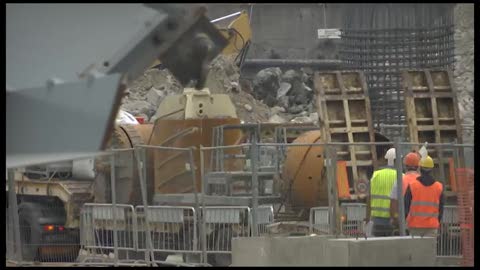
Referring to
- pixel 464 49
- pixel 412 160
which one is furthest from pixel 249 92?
pixel 412 160

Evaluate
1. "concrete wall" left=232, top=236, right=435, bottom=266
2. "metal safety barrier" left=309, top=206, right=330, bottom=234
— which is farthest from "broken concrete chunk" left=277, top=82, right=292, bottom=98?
"concrete wall" left=232, top=236, right=435, bottom=266

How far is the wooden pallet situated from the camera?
1386cm

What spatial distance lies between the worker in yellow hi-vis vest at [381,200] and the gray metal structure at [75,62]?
7.52m

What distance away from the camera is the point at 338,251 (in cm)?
915

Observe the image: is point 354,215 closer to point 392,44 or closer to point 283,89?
point 392,44

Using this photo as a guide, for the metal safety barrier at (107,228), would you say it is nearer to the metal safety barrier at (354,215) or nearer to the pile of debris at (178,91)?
Result: the metal safety barrier at (354,215)

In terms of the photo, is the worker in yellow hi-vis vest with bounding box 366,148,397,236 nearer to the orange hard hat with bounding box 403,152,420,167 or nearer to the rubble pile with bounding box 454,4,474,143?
the orange hard hat with bounding box 403,152,420,167

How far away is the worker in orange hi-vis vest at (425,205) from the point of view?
11289 mm

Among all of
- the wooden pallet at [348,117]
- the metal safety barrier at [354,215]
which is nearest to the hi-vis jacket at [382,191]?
the metal safety barrier at [354,215]

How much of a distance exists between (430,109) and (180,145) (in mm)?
4073

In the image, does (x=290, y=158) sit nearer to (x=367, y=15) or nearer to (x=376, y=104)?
(x=376, y=104)

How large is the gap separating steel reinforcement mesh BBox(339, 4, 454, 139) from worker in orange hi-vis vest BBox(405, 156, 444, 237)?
1018cm

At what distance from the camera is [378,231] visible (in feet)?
39.3

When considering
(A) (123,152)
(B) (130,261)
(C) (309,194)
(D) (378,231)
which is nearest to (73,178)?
(A) (123,152)
